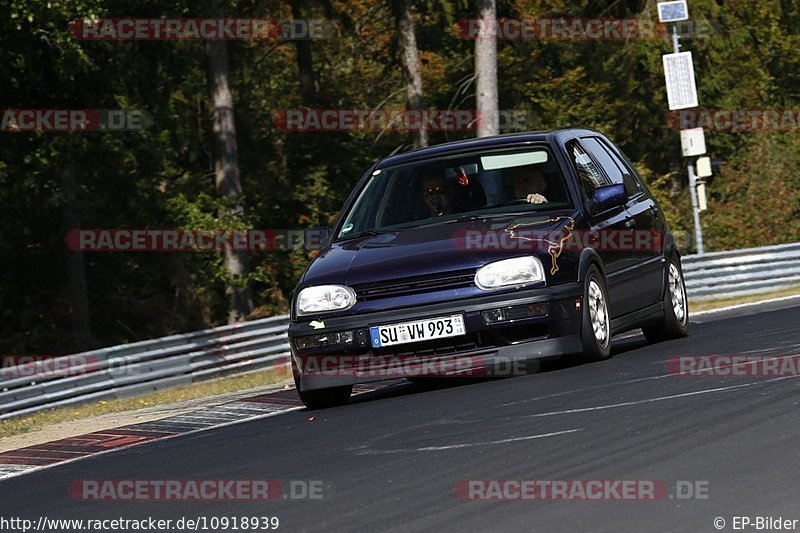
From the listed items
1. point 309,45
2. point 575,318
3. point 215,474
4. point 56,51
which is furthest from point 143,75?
point 215,474

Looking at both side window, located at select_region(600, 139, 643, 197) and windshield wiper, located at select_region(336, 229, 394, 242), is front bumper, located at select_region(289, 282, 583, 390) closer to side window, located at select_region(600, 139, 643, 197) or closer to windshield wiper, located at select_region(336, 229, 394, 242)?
windshield wiper, located at select_region(336, 229, 394, 242)

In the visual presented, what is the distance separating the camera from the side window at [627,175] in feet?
41.5

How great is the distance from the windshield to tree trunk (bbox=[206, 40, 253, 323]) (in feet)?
74.8

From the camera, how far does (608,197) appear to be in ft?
35.8

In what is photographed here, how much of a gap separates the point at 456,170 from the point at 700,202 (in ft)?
59.4

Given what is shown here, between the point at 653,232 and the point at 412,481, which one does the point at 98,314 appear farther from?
the point at 412,481

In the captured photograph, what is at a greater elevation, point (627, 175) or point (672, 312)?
point (627, 175)

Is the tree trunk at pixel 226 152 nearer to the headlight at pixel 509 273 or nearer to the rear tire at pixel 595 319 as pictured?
the rear tire at pixel 595 319

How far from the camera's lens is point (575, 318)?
10.1 m

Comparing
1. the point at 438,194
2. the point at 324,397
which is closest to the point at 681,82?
the point at 438,194

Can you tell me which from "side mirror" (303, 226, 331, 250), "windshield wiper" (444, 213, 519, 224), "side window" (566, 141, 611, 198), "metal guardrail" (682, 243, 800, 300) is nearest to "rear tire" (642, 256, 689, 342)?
"side window" (566, 141, 611, 198)

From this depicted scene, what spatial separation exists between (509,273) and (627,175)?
327 cm

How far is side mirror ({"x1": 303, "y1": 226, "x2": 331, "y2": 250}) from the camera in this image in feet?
35.9

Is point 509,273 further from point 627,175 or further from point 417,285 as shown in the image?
point 627,175
